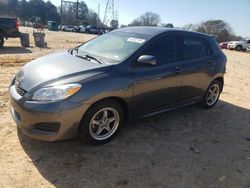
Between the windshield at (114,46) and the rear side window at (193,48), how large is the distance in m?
0.97

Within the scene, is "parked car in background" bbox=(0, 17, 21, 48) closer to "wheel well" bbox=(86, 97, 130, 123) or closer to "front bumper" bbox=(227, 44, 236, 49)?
"wheel well" bbox=(86, 97, 130, 123)

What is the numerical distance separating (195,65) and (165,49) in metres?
0.90

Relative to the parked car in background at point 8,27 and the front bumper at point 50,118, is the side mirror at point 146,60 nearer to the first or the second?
the front bumper at point 50,118

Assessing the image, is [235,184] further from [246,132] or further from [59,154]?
[59,154]

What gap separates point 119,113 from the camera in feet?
14.8

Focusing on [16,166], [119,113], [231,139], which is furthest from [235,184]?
[16,166]

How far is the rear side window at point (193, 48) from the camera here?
5.60 metres

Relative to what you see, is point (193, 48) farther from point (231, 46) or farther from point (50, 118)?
point (231, 46)

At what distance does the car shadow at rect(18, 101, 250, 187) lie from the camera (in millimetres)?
3721

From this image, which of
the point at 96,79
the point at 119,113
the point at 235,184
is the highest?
the point at 96,79

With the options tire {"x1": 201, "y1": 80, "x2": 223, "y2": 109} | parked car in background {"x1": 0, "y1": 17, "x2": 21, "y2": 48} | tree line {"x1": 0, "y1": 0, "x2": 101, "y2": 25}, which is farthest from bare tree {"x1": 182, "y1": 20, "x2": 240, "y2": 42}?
tire {"x1": 201, "y1": 80, "x2": 223, "y2": 109}

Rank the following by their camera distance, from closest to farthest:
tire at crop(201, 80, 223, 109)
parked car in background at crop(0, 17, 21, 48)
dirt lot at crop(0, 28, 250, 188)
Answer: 1. dirt lot at crop(0, 28, 250, 188)
2. tire at crop(201, 80, 223, 109)
3. parked car in background at crop(0, 17, 21, 48)

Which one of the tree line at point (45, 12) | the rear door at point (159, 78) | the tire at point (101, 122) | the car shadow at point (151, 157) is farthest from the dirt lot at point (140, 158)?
the tree line at point (45, 12)

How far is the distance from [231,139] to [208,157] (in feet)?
3.30
